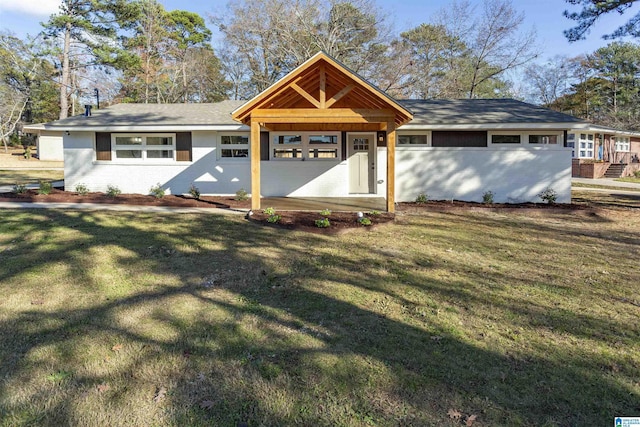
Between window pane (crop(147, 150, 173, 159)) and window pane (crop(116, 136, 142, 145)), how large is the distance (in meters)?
0.50

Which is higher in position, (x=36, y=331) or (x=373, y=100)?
(x=373, y=100)

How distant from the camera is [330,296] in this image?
15.5ft

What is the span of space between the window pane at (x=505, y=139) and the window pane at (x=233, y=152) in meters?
8.05

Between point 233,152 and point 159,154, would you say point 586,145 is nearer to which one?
point 233,152

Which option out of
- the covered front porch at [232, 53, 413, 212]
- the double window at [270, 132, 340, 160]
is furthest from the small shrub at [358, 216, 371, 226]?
the double window at [270, 132, 340, 160]

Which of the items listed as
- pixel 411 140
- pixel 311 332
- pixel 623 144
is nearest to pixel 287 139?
pixel 411 140

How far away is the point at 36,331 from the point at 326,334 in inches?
104

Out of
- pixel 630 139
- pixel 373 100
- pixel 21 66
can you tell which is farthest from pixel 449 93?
pixel 21 66

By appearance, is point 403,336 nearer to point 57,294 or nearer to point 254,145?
point 57,294

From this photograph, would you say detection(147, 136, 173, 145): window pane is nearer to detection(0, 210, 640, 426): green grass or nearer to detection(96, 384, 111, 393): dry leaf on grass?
detection(0, 210, 640, 426): green grass

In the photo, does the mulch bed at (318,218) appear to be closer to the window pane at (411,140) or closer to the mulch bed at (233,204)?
the mulch bed at (233,204)

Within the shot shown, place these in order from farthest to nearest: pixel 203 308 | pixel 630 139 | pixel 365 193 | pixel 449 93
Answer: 1. pixel 630 139
2. pixel 449 93
3. pixel 365 193
4. pixel 203 308

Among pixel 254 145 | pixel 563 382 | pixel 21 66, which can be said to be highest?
pixel 21 66

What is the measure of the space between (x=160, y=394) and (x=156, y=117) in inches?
524
